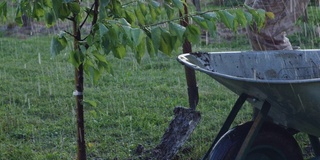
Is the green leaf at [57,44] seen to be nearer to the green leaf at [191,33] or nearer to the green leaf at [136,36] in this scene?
the green leaf at [136,36]

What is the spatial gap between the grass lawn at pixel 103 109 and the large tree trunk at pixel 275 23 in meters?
0.81

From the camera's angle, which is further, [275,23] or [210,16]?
[275,23]

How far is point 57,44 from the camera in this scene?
12.1 ft

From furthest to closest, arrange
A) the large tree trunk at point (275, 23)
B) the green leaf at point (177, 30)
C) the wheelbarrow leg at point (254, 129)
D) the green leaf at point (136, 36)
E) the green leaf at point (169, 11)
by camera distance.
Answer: the large tree trunk at point (275, 23), the wheelbarrow leg at point (254, 129), the green leaf at point (169, 11), the green leaf at point (177, 30), the green leaf at point (136, 36)

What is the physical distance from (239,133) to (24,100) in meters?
3.34

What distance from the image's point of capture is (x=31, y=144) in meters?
5.71

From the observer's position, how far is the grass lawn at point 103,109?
18.5ft

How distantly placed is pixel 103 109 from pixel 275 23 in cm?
182

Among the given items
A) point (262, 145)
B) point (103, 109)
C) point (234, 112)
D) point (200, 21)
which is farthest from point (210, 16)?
point (103, 109)

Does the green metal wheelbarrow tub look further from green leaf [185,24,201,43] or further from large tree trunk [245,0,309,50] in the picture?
large tree trunk [245,0,309,50]

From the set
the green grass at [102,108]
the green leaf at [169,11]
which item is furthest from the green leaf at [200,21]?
the green grass at [102,108]

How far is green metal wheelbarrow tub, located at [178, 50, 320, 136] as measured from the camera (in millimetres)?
3902

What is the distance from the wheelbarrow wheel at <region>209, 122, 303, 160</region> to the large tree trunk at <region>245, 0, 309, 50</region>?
5.33ft

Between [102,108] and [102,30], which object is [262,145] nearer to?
[102,30]
